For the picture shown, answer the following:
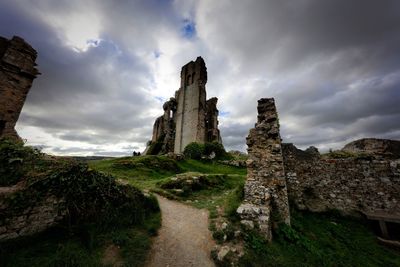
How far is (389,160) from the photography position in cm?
698

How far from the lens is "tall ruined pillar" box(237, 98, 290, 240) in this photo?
5736 mm

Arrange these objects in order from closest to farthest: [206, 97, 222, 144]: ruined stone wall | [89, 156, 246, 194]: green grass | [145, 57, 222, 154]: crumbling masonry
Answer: [89, 156, 246, 194]: green grass
[145, 57, 222, 154]: crumbling masonry
[206, 97, 222, 144]: ruined stone wall

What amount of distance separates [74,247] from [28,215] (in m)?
1.27

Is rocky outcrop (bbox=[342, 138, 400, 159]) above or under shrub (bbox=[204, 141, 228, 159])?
under

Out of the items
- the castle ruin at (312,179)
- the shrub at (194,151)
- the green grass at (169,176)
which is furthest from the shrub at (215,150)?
the castle ruin at (312,179)

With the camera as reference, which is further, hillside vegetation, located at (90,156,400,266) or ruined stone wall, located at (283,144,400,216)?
ruined stone wall, located at (283,144,400,216)

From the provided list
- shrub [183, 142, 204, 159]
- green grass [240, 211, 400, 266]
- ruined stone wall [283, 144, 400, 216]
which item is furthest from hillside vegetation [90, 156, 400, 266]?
shrub [183, 142, 204, 159]

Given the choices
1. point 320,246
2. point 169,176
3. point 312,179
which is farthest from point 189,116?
point 320,246

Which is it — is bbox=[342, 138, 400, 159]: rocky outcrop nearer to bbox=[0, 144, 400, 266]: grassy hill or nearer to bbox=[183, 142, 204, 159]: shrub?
bbox=[0, 144, 400, 266]: grassy hill

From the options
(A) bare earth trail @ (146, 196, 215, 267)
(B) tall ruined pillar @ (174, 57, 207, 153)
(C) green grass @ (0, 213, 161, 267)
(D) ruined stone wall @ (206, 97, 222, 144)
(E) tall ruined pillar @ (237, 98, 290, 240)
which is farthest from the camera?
(D) ruined stone wall @ (206, 97, 222, 144)

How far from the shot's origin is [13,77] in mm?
8914

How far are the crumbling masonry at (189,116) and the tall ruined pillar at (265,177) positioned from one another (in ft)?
84.8

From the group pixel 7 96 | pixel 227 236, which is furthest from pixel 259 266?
pixel 7 96

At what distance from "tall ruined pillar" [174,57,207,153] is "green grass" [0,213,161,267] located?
2864 cm
